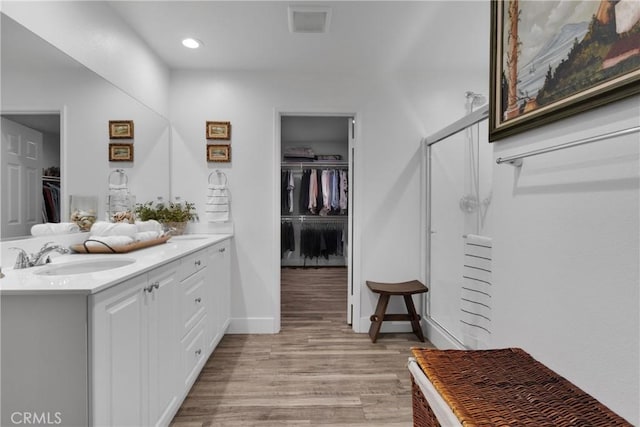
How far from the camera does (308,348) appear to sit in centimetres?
256

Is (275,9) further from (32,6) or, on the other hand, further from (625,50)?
(625,50)

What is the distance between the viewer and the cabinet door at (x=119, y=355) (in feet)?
3.24

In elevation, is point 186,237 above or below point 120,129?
below

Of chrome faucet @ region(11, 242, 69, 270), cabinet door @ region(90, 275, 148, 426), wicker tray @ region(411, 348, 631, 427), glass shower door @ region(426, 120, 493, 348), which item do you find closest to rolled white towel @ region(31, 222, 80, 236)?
chrome faucet @ region(11, 242, 69, 270)

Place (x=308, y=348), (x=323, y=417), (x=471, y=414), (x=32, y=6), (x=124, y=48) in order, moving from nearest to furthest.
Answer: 1. (x=471, y=414)
2. (x=32, y=6)
3. (x=323, y=417)
4. (x=124, y=48)
5. (x=308, y=348)

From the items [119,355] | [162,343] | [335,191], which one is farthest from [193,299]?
[335,191]

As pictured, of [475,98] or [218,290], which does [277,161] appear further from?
[475,98]

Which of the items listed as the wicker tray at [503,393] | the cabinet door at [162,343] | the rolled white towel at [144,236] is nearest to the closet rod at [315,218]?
the rolled white towel at [144,236]

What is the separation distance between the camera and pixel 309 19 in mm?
2117

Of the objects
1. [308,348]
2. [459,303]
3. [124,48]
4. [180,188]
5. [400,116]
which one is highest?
[124,48]

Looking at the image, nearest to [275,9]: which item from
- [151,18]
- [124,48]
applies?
[151,18]

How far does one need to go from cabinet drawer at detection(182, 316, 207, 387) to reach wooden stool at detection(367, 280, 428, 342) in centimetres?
140

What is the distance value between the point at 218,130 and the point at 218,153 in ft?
0.70

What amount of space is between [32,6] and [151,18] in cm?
81
